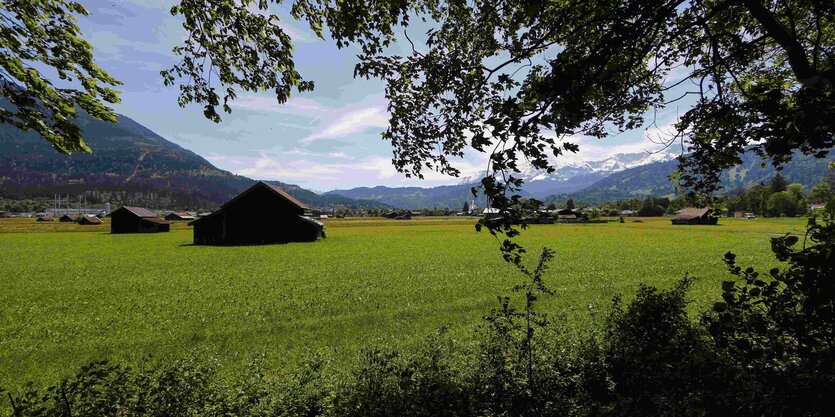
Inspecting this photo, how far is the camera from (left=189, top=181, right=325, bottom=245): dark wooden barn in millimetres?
43406

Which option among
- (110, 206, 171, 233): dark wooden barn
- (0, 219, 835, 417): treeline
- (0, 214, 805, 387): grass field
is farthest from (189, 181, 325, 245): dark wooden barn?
(0, 219, 835, 417): treeline

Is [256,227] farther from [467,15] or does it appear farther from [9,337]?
[467,15]

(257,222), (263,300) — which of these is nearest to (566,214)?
(257,222)

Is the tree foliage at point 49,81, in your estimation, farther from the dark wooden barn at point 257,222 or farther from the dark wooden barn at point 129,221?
the dark wooden barn at point 129,221

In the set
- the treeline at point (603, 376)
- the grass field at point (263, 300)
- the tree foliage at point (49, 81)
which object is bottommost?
the grass field at point (263, 300)

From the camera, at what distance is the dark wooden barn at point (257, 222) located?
142 feet

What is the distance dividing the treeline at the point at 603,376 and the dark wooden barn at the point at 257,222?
125 ft

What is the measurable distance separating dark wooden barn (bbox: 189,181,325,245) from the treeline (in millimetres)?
38115

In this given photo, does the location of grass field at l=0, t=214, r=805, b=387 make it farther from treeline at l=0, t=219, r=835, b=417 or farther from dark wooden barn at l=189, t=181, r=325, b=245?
dark wooden barn at l=189, t=181, r=325, b=245

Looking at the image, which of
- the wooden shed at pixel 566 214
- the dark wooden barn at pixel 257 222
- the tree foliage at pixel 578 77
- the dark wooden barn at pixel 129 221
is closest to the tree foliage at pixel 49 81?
the tree foliage at pixel 578 77

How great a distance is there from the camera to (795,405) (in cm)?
354

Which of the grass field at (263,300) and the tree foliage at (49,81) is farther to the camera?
the grass field at (263,300)

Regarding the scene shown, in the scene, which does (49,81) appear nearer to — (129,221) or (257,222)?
(257,222)

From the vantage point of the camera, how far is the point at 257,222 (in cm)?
4441
